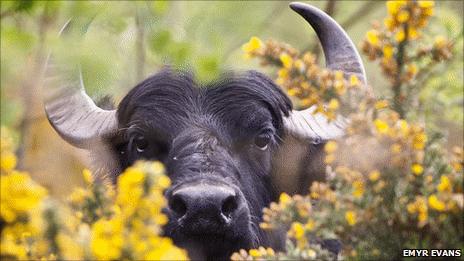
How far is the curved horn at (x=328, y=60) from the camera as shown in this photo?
636 cm

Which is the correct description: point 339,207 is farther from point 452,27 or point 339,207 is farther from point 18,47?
point 452,27

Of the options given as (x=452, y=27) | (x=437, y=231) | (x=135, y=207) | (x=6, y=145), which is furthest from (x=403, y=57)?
(x=452, y=27)

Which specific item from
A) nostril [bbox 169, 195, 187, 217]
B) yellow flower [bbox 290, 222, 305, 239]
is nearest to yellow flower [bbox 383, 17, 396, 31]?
yellow flower [bbox 290, 222, 305, 239]

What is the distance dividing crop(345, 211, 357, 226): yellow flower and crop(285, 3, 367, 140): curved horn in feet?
8.20

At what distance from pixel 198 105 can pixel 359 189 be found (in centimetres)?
242

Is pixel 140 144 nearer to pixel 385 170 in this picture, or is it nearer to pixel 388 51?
pixel 388 51

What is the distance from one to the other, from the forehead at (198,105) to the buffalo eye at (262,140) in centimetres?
6

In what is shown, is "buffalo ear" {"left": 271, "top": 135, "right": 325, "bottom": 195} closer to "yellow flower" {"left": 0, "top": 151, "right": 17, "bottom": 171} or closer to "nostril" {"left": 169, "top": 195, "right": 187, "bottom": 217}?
"nostril" {"left": 169, "top": 195, "right": 187, "bottom": 217}

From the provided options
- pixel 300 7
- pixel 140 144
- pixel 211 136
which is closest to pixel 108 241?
pixel 211 136

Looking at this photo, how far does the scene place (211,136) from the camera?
5754 mm

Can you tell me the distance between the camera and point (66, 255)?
3.24 meters

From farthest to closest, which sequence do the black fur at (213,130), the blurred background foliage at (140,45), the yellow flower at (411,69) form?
the black fur at (213,130) < the yellow flower at (411,69) < the blurred background foliage at (140,45)

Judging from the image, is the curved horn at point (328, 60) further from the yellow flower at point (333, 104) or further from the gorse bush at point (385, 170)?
the yellow flower at point (333, 104)

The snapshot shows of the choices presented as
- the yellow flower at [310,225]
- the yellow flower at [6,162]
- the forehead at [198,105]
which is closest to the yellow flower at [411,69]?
the yellow flower at [310,225]
